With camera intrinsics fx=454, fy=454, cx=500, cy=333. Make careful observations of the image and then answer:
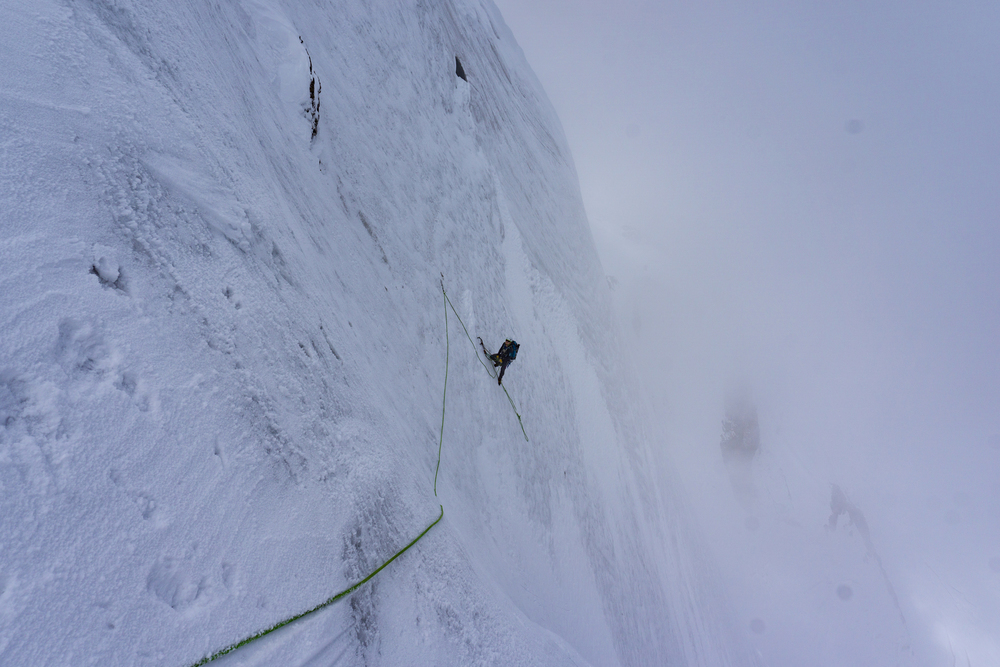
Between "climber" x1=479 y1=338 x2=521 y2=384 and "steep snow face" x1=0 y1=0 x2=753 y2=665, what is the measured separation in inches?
10.0

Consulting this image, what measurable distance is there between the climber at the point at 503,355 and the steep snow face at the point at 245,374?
25cm

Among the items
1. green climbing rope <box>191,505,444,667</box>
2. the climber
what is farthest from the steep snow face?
the climber

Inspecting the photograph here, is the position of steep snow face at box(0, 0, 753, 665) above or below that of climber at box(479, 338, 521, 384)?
above

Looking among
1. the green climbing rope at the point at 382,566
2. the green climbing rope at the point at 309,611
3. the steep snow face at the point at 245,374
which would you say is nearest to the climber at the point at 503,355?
the green climbing rope at the point at 382,566

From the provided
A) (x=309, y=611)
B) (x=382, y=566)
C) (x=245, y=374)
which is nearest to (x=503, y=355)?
(x=382, y=566)

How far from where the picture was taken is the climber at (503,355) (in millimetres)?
6500

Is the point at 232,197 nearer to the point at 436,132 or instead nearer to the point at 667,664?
the point at 436,132

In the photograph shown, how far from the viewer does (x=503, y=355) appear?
6621 mm

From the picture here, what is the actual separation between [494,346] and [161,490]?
17.8 feet

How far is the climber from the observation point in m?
6.50

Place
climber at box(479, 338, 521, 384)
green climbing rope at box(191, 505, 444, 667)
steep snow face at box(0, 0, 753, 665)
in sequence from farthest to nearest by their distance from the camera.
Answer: climber at box(479, 338, 521, 384)
green climbing rope at box(191, 505, 444, 667)
steep snow face at box(0, 0, 753, 665)

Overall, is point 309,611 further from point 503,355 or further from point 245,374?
point 503,355

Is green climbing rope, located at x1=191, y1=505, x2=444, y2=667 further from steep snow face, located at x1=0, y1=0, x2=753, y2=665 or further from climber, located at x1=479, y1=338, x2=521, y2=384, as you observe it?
climber, located at x1=479, y1=338, x2=521, y2=384

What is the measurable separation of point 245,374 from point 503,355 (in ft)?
13.9
